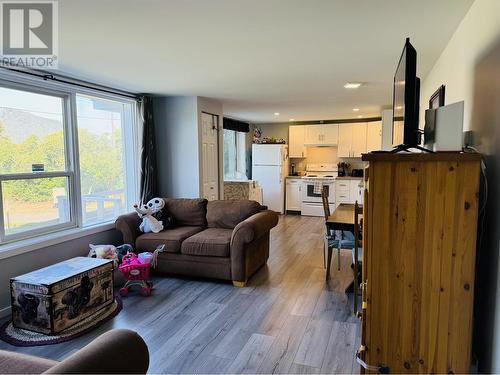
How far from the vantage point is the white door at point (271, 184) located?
7.57 meters

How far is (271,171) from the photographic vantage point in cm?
759

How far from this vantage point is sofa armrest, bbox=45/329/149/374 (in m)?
1.11

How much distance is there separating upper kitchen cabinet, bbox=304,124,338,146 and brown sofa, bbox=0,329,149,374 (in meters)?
6.70

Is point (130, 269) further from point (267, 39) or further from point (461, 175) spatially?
point (461, 175)

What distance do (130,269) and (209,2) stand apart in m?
2.60

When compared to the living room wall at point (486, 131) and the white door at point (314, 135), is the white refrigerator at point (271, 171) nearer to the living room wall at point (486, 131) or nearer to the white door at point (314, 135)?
the white door at point (314, 135)

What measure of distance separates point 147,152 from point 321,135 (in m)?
4.29

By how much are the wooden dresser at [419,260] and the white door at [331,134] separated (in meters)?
5.91

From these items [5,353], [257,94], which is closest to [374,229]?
[5,353]

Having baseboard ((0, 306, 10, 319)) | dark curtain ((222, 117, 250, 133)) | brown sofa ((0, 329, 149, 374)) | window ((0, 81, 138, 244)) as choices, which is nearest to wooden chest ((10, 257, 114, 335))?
baseboard ((0, 306, 10, 319))

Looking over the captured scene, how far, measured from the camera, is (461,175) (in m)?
1.53

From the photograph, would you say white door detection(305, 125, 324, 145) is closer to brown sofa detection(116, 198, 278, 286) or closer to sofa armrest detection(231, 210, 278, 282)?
brown sofa detection(116, 198, 278, 286)

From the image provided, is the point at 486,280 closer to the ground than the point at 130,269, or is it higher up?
higher up

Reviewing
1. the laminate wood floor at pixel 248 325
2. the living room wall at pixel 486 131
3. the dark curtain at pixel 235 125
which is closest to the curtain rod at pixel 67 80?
the laminate wood floor at pixel 248 325
